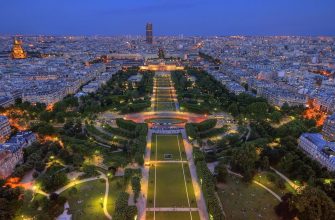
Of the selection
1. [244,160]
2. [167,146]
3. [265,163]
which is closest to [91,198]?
[167,146]

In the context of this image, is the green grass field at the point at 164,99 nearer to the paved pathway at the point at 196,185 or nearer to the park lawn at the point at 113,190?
the paved pathway at the point at 196,185

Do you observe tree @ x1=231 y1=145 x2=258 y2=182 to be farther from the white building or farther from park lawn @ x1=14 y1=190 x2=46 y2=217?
park lawn @ x1=14 y1=190 x2=46 y2=217

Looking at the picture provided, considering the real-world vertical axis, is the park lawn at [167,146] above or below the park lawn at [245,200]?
above

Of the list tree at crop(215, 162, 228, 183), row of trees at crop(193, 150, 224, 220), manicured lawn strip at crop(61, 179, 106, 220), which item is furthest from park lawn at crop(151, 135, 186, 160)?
manicured lawn strip at crop(61, 179, 106, 220)

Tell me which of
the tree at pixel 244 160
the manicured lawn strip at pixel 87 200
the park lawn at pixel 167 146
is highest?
the tree at pixel 244 160

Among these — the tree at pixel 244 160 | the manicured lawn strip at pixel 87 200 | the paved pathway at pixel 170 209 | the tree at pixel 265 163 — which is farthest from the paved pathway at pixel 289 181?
the manicured lawn strip at pixel 87 200

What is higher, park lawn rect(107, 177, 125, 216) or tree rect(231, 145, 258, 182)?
tree rect(231, 145, 258, 182)
